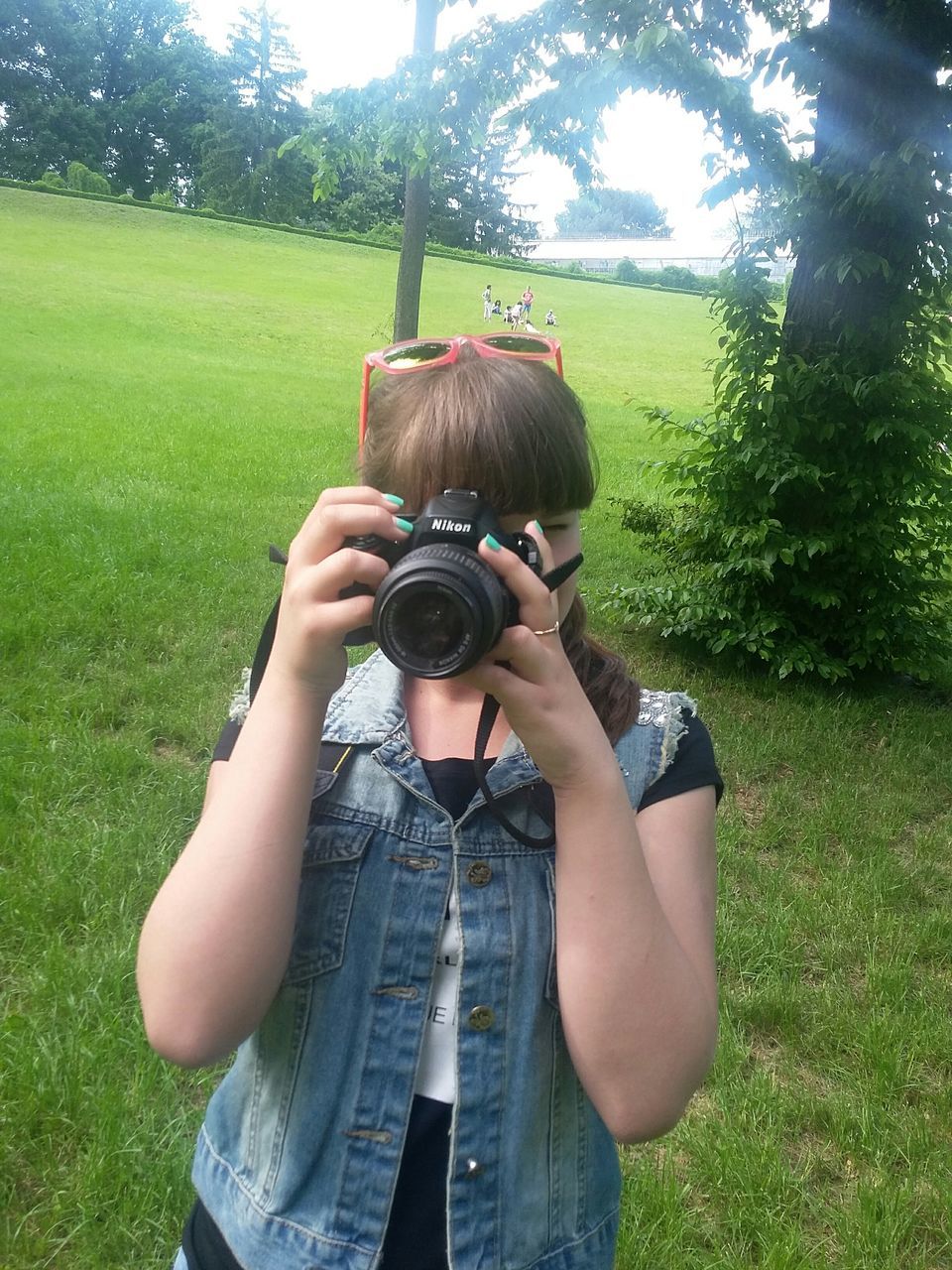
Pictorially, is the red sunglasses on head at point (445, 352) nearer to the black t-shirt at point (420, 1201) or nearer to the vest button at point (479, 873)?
the vest button at point (479, 873)

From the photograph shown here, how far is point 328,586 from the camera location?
3.33 ft

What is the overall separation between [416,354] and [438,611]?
0.51 meters

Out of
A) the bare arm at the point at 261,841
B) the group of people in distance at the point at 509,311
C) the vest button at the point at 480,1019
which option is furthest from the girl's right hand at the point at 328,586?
the group of people in distance at the point at 509,311

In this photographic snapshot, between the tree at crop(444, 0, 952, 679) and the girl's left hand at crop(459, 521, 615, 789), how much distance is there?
4.04 metres

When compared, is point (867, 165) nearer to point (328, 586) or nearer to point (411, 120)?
point (411, 120)

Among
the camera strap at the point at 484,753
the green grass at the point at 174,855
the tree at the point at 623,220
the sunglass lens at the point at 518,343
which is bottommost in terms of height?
the green grass at the point at 174,855

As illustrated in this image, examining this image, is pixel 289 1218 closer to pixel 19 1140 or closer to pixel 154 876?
pixel 19 1140

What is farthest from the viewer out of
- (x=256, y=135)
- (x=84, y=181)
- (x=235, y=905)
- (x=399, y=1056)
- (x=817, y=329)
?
(x=256, y=135)

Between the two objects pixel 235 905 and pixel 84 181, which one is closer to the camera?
pixel 235 905

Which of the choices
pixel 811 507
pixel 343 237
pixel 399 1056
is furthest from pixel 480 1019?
pixel 343 237

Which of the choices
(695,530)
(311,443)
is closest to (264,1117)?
(695,530)

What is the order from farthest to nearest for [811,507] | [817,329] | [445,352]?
1. [811,507]
2. [817,329]
3. [445,352]

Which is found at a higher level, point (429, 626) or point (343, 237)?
point (343, 237)

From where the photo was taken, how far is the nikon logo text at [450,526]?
3.34ft
